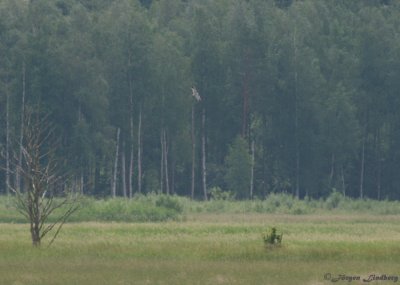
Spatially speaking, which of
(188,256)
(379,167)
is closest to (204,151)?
(379,167)

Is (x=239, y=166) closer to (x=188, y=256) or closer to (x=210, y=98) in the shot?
(x=210, y=98)

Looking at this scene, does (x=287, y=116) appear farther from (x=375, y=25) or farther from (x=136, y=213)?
(x=136, y=213)

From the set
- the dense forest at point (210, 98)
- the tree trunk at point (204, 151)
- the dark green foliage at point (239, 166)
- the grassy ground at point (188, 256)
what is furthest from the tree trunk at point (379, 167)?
the grassy ground at point (188, 256)

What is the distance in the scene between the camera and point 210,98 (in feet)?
309

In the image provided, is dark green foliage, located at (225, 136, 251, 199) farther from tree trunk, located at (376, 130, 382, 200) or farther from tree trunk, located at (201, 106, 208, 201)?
tree trunk, located at (376, 130, 382, 200)

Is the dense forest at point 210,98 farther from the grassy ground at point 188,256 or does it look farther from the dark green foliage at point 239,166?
the grassy ground at point 188,256

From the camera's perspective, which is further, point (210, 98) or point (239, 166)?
point (210, 98)

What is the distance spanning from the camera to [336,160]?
91250mm

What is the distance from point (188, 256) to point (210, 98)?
57.1 meters

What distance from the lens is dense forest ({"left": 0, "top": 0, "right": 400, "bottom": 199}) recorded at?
88.2m

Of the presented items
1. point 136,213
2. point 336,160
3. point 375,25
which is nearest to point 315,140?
point 336,160

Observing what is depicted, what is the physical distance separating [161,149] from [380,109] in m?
16.5

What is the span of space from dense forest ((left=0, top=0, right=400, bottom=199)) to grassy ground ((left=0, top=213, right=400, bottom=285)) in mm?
38403

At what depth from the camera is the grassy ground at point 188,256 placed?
3164 centimetres
